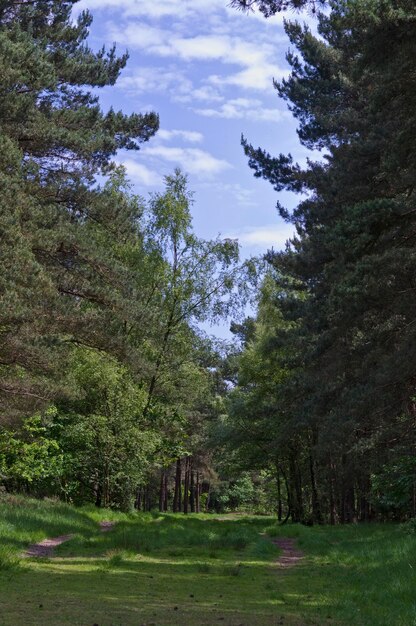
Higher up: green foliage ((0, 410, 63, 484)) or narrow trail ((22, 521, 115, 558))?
green foliage ((0, 410, 63, 484))

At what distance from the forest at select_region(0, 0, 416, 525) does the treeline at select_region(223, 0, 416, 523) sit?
6 centimetres

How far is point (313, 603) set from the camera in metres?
7.83

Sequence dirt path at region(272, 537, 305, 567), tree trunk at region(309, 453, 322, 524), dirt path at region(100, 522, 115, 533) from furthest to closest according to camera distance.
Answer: tree trunk at region(309, 453, 322, 524) → dirt path at region(100, 522, 115, 533) → dirt path at region(272, 537, 305, 567)

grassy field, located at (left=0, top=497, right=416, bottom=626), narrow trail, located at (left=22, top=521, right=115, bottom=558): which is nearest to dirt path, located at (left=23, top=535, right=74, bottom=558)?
narrow trail, located at (left=22, top=521, right=115, bottom=558)

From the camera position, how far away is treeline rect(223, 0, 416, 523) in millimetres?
11602

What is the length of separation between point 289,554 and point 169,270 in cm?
1645

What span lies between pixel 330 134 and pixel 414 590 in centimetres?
1779

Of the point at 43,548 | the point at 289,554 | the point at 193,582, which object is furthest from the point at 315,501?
the point at 193,582

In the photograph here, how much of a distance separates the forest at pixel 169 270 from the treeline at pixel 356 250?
6cm

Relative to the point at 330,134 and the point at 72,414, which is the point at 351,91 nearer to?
the point at 330,134

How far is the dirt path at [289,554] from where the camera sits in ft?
43.4

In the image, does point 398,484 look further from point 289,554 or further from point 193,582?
point 193,582

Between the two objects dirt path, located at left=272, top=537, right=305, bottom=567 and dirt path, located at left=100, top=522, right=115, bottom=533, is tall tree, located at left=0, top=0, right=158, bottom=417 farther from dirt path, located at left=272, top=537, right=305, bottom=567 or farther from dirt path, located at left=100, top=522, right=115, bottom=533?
dirt path, located at left=272, top=537, right=305, bottom=567

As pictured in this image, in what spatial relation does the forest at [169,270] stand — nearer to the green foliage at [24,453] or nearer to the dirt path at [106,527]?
the green foliage at [24,453]
